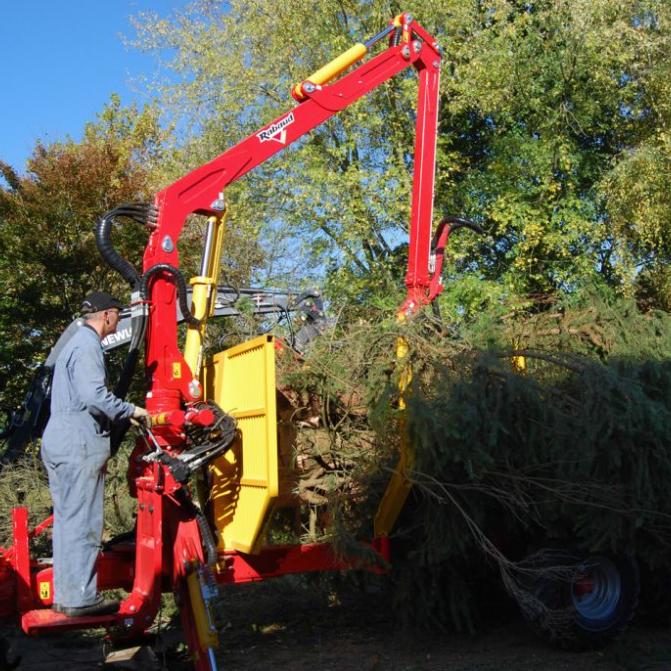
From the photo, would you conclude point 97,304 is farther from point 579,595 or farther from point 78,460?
point 579,595

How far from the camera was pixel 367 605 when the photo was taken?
24.7 ft

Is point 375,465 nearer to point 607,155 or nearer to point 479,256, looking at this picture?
point 479,256

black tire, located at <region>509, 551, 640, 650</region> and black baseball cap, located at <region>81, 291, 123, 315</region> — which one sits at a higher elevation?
black baseball cap, located at <region>81, 291, 123, 315</region>

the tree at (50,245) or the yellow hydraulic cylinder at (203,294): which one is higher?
the tree at (50,245)

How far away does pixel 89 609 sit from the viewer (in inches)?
203

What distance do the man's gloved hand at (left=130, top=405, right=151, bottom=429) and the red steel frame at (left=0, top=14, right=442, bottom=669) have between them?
4.5 inches

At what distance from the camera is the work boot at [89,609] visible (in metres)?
5.12

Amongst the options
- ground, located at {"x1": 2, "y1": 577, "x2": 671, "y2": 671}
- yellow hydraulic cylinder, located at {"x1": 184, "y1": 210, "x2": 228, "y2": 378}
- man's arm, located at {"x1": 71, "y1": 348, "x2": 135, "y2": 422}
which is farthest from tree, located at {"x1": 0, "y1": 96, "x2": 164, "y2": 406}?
man's arm, located at {"x1": 71, "y1": 348, "x2": 135, "y2": 422}

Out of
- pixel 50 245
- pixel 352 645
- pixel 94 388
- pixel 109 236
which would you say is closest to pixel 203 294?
pixel 109 236

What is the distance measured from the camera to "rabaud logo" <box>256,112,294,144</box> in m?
6.37

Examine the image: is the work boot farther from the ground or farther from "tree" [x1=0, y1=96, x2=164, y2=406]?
"tree" [x1=0, y1=96, x2=164, y2=406]

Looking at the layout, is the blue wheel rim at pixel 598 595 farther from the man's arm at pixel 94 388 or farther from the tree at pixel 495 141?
the tree at pixel 495 141

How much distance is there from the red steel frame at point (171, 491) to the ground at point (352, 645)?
0.57m

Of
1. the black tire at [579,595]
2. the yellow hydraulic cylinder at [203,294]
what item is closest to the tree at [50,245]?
the yellow hydraulic cylinder at [203,294]
